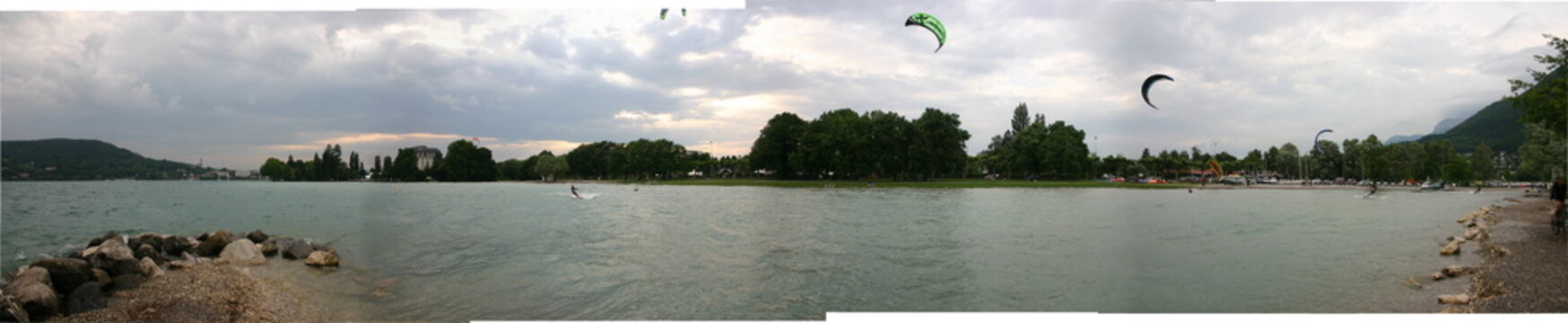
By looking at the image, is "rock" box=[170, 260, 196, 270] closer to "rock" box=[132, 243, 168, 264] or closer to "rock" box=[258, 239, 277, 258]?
"rock" box=[132, 243, 168, 264]

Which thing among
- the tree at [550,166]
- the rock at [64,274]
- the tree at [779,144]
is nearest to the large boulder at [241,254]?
the rock at [64,274]

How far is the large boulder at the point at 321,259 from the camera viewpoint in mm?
7406

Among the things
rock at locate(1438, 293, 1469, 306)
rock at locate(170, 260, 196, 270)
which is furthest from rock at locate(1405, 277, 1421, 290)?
rock at locate(170, 260, 196, 270)

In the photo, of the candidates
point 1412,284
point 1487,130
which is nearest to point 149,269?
point 1412,284

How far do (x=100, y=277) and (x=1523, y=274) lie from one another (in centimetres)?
1216

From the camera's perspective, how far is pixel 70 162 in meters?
8.45

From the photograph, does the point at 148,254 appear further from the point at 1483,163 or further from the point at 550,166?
the point at 550,166

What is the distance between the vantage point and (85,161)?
29.1 ft

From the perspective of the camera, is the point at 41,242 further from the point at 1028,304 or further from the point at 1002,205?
the point at 1002,205

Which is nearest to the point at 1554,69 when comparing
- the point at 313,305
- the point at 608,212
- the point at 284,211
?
the point at 313,305

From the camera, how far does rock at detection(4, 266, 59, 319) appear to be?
3963 mm

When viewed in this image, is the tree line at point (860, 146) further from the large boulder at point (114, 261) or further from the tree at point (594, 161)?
the large boulder at point (114, 261)

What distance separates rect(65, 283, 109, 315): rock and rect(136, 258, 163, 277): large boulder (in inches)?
50.3

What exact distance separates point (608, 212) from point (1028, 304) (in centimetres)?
1270
